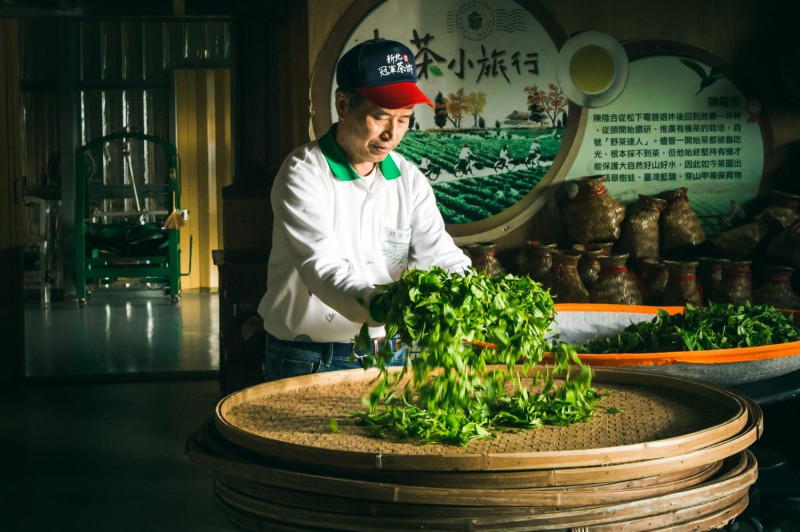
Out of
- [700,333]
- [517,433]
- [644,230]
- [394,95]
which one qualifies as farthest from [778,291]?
[517,433]

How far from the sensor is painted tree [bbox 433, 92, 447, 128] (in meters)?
5.17

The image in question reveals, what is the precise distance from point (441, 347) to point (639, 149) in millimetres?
3875

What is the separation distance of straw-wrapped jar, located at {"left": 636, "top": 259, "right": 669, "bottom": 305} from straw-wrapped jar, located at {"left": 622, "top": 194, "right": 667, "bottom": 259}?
79 millimetres

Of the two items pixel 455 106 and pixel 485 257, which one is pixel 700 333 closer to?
pixel 485 257

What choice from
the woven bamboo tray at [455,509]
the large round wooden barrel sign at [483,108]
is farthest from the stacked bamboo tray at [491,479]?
the large round wooden barrel sign at [483,108]

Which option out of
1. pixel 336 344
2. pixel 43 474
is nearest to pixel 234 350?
pixel 43 474

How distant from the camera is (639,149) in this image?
5.32 meters

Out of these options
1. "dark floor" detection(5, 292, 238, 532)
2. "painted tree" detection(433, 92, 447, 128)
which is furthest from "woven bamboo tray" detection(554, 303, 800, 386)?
"painted tree" detection(433, 92, 447, 128)

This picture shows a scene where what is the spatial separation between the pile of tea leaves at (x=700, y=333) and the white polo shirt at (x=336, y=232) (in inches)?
22.5

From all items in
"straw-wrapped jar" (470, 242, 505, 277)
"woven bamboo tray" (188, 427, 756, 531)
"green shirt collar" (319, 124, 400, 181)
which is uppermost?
"green shirt collar" (319, 124, 400, 181)

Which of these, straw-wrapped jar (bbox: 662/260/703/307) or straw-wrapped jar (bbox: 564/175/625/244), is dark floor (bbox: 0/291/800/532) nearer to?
straw-wrapped jar (bbox: 662/260/703/307)

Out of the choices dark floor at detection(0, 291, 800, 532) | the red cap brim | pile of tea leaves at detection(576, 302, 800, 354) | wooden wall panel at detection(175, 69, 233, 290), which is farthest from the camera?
wooden wall panel at detection(175, 69, 233, 290)

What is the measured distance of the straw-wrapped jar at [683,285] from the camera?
15.6 ft

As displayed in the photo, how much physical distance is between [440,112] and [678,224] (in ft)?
4.81
